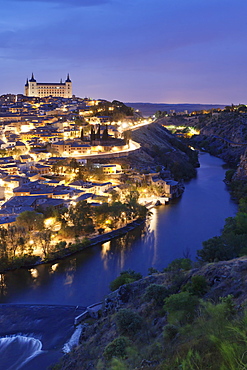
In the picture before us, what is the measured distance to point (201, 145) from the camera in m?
35.3

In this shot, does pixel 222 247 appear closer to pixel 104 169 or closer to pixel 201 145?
pixel 104 169

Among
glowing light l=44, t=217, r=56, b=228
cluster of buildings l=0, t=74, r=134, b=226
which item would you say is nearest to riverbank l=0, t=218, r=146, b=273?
glowing light l=44, t=217, r=56, b=228

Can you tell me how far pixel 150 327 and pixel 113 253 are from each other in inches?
200

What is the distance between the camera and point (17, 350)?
229 inches

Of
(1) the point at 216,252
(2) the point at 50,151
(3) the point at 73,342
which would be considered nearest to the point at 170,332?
(3) the point at 73,342

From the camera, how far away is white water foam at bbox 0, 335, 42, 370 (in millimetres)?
5448

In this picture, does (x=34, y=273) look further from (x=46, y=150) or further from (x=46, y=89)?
(x=46, y=89)

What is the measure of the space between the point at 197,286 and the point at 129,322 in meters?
0.95

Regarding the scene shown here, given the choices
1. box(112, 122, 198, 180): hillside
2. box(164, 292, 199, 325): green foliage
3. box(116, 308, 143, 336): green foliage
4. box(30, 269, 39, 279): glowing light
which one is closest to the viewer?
box(164, 292, 199, 325): green foliage

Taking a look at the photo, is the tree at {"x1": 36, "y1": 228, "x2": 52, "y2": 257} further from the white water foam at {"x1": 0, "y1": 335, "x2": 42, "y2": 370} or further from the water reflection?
the white water foam at {"x1": 0, "y1": 335, "x2": 42, "y2": 370}

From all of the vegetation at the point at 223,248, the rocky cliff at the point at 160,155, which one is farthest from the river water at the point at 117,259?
the rocky cliff at the point at 160,155

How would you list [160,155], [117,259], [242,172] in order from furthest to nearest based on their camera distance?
[160,155]
[242,172]
[117,259]

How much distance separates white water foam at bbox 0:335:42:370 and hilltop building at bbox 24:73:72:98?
117ft

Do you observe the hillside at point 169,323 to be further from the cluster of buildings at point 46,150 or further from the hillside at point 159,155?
the hillside at point 159,155
